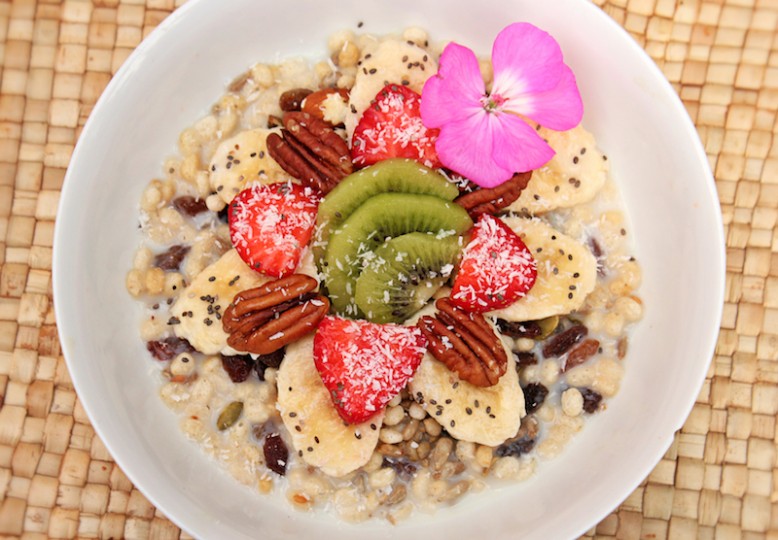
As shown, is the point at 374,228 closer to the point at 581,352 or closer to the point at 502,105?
the point at 502,105

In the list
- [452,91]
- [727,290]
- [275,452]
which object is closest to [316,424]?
[275,452]

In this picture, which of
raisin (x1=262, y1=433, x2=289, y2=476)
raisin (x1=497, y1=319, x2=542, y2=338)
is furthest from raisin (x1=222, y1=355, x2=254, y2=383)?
raisin (x1=497, y1=319, x2=542, y2=338)

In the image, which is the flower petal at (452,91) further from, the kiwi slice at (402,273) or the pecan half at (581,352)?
the pecan half at (581,352)

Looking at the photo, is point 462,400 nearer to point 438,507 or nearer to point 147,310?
point 438,507

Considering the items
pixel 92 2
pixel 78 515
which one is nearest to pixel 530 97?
pixel 92 2

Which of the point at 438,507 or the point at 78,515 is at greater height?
the point at 438,507

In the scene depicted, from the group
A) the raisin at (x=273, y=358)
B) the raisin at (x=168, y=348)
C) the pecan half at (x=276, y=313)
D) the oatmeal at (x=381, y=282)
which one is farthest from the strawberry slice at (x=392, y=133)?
the raisin at (x=168, y=348)

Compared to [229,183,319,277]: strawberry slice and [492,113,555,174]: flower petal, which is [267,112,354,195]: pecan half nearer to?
[229,183,319,277]: strawberry slice
